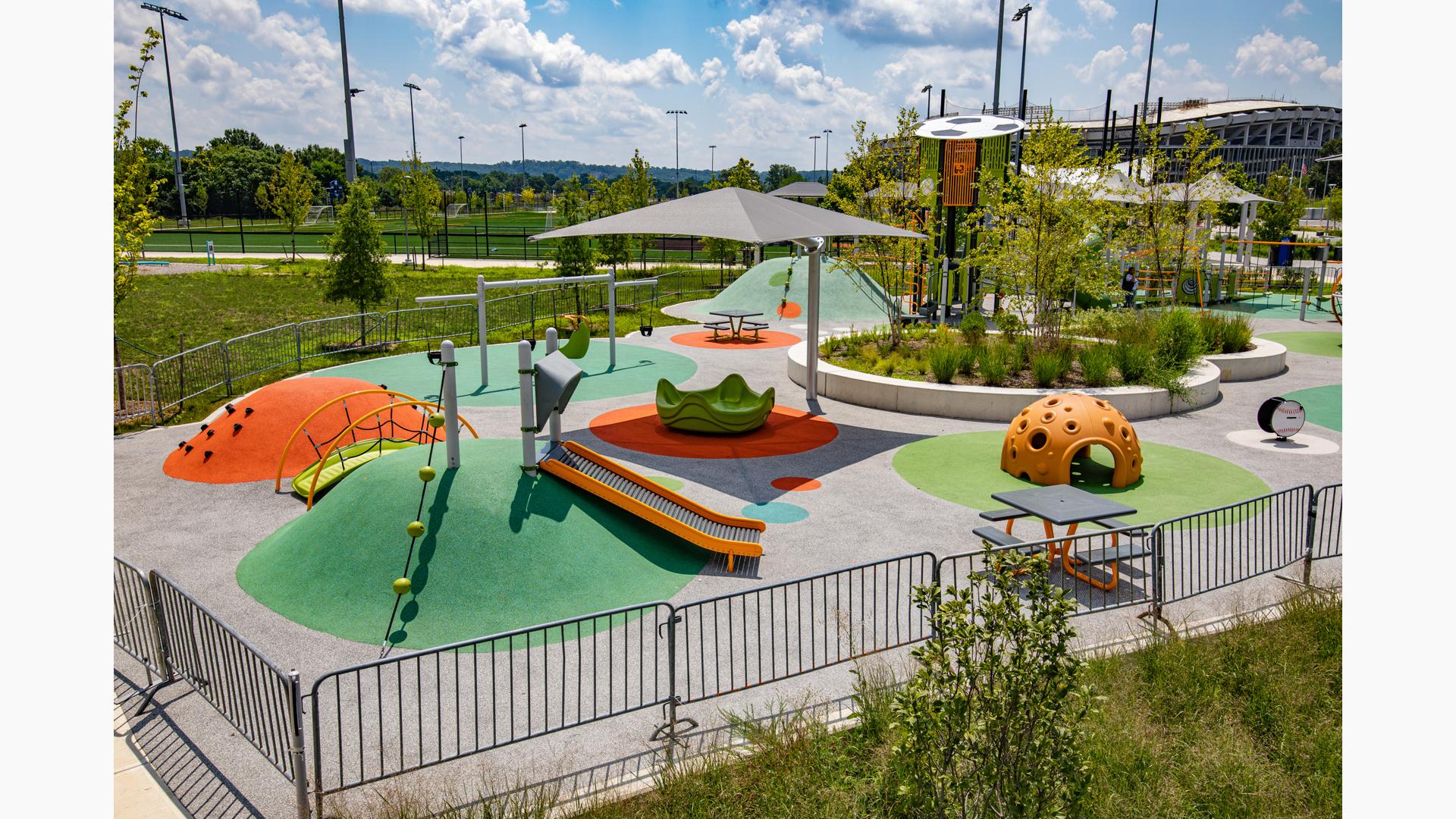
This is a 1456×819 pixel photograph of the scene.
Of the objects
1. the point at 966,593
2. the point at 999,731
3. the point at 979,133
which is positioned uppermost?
the point at 979,133

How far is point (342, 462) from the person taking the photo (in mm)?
11648

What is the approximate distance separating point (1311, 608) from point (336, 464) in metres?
10.6

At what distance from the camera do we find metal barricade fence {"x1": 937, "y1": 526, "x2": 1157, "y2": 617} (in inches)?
330

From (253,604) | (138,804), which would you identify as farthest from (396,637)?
(138,804)

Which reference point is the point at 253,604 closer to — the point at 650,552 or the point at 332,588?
the point at 332,588

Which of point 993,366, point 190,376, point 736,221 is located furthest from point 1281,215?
point 190,376

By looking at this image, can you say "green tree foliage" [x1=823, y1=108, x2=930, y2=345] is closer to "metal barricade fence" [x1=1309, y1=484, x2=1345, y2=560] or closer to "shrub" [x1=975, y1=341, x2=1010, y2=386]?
"shrub" [x1=975, y1=341, x2=1010, y2=386]

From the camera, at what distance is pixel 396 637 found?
7.77 meters

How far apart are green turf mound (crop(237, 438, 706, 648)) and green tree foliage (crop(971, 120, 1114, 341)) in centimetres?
1165

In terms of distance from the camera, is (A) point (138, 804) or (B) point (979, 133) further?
(B) point (979, 133)

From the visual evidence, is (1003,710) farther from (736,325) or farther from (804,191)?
(804,191)

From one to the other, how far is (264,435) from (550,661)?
24.7ft

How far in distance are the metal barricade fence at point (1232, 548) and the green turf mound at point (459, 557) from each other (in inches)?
183

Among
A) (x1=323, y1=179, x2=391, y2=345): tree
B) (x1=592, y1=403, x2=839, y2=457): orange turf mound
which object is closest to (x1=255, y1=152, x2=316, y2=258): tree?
(x1=323, y1=179, x2=391, y2=345): tree
